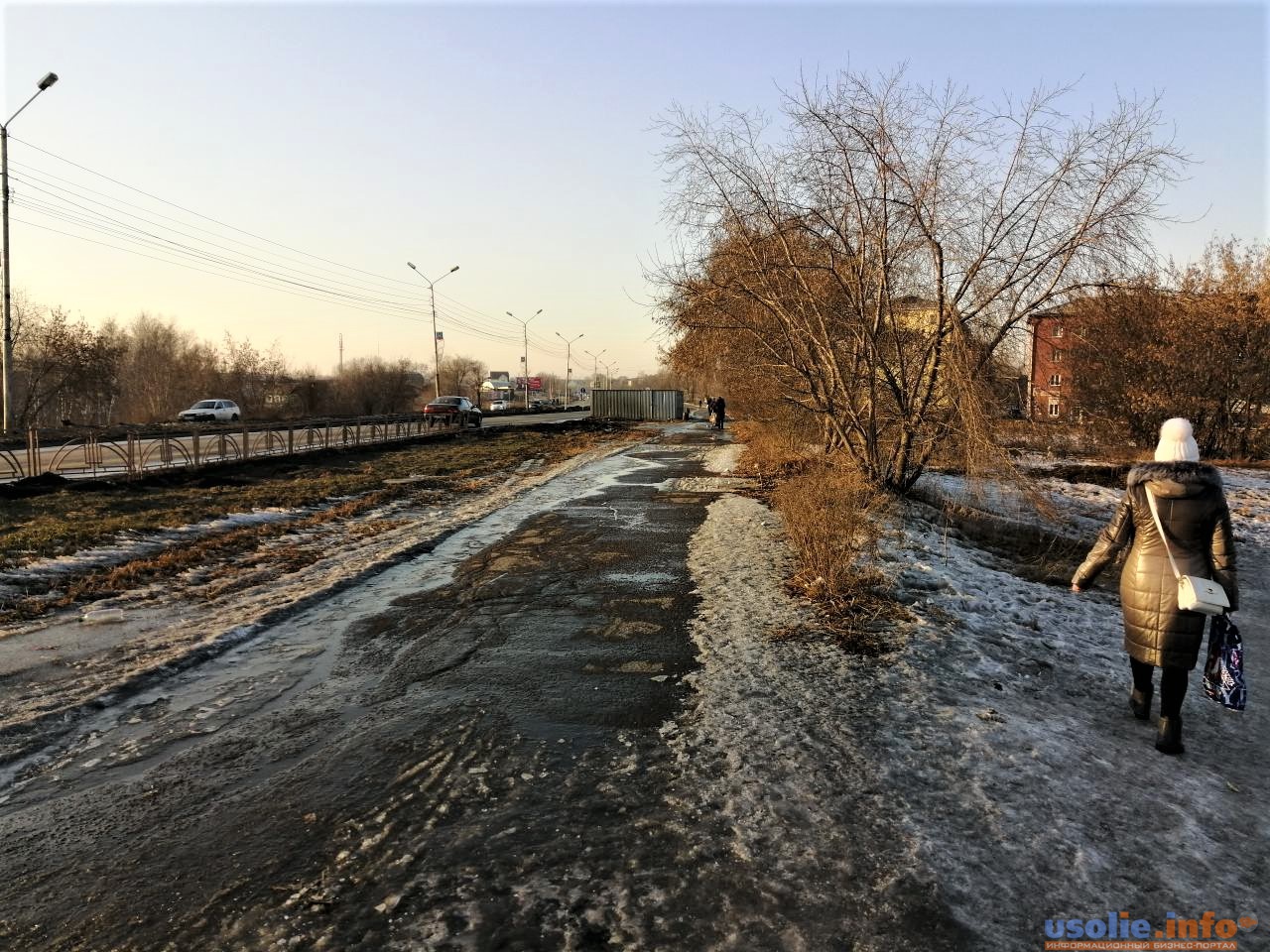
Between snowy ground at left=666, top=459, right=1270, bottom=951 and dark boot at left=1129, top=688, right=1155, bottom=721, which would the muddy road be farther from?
dark boot at left=1129, top=688, right=1155, bottom=721

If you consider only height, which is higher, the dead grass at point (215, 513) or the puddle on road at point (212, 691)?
the dead grass at point (215, 513)

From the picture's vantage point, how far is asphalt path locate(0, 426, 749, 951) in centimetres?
248

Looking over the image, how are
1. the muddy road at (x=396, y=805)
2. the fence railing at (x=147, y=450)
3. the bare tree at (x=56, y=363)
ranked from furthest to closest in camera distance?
the bare tree at (x=56, y=363)
the fence railing at (x=147, y=450)
the muddy road at (x=396, y=805)

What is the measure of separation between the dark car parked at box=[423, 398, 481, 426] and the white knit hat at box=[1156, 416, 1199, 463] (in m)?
32.1

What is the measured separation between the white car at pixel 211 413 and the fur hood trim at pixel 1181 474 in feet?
132

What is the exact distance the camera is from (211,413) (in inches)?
1469

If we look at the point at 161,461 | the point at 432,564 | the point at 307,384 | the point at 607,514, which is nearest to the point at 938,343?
the point at 607,514

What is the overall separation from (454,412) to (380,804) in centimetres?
3411

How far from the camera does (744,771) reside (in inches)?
138

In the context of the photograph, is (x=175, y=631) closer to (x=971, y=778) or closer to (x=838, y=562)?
(x=838, y=562)

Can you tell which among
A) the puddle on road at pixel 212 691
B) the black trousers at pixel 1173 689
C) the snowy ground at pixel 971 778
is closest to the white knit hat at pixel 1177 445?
the black trousers at pixel 1173 689

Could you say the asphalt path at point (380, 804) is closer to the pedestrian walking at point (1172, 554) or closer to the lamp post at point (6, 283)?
the pedestrian walking at point (1172, 554)

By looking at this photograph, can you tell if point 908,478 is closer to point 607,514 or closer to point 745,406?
point 607,514

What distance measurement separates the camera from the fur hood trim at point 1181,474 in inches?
147
